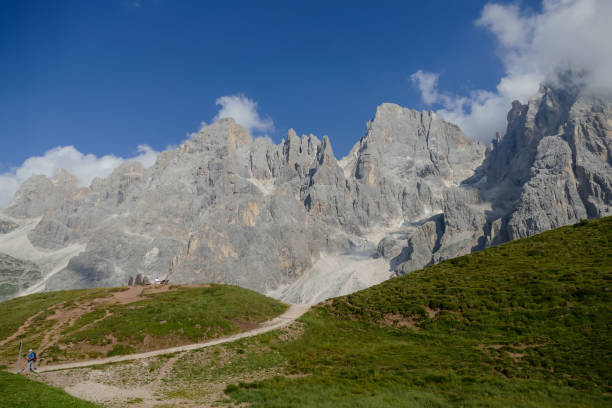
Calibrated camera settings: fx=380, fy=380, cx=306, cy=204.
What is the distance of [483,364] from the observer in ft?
85.5

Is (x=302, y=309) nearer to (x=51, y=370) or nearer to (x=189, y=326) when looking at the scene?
(x=189, y=326)

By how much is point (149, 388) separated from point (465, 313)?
27.4 m

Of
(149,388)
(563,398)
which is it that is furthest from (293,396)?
(563,398)

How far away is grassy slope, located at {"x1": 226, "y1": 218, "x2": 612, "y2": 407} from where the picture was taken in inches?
882

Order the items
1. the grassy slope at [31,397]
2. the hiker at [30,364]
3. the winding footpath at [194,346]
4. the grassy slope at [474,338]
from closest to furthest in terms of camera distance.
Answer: the grassy slope at [31,397] < the grassy slope at [474,338] < the hiker at [30,364] < the winding footpath at [194,346]

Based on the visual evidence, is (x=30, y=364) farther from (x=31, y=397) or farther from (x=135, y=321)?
(x=31, y=397)

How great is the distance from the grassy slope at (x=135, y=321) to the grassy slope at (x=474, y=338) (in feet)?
31.0

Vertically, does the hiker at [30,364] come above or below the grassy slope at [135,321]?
below

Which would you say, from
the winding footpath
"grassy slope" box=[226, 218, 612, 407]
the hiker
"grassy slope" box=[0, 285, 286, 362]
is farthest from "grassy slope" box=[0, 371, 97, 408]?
"grassy slope" box=[0, 285, 286, 362]

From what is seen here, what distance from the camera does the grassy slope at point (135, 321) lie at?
36.8 m

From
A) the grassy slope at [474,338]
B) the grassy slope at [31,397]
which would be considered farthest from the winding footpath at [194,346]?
the grassy slope at [31,397]

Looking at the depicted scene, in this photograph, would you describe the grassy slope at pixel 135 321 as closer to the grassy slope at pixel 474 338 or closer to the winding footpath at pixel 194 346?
the winding footpath at pixel 194 346

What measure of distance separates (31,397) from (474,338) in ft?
99.8

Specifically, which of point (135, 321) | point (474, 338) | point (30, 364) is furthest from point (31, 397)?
point (474, 338)
